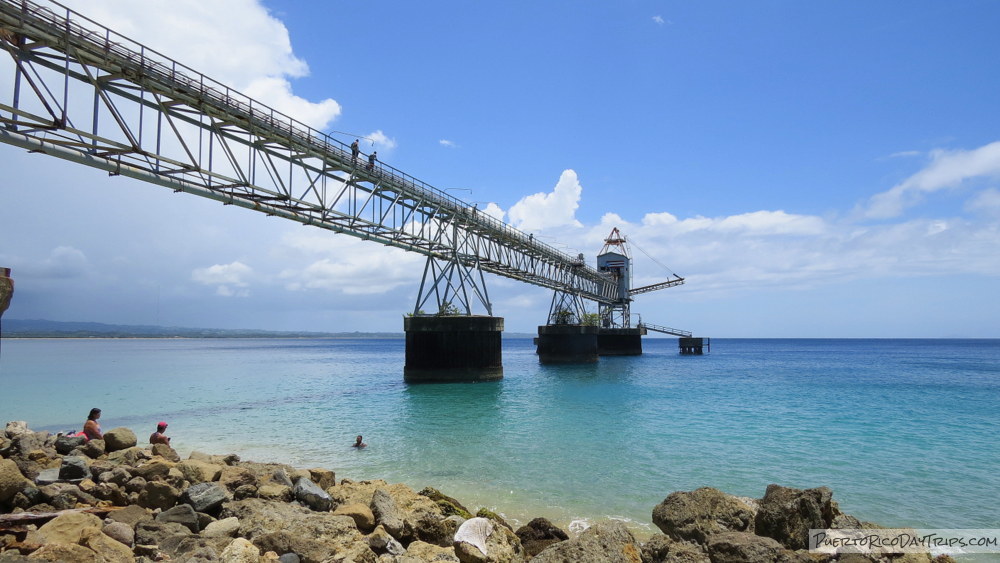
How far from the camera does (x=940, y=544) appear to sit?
30.5 ft

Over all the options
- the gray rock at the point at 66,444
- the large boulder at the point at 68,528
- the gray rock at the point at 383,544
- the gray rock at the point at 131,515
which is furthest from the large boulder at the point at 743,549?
the gray rock at the point at 66,444

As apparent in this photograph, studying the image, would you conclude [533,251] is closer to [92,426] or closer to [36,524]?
[92,426]

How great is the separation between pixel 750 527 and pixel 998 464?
12349mm

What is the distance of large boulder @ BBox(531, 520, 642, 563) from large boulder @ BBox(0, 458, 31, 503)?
711 centimetres

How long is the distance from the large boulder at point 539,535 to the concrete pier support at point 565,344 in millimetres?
48867

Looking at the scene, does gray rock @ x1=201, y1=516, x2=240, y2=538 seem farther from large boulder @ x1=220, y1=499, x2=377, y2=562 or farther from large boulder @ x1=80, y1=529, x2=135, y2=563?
large boulder @ x1=80, y1=529, x2=135, y2=563

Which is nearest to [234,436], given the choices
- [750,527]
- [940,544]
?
[750,527]

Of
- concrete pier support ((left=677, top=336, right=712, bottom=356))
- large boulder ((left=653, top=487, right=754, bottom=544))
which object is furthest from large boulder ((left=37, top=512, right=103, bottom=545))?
concrete pier support ((left=677, top=336, right=712, bottom=356))

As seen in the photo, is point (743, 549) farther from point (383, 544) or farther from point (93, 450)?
point (93, 450)

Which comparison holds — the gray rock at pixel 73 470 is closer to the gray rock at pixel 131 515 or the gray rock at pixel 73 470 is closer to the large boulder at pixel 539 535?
the gray rock at pixel 131 515

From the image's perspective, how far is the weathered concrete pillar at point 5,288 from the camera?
8.52m

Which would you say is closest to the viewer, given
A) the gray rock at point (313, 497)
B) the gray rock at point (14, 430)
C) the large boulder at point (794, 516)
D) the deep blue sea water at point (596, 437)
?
the large boulder at point (794, 516)

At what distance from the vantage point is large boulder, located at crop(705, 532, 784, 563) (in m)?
6.30

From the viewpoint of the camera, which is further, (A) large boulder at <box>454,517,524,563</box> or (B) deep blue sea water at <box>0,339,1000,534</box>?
(B) deep blue sea water at <box>0,339,1000,534</box>
